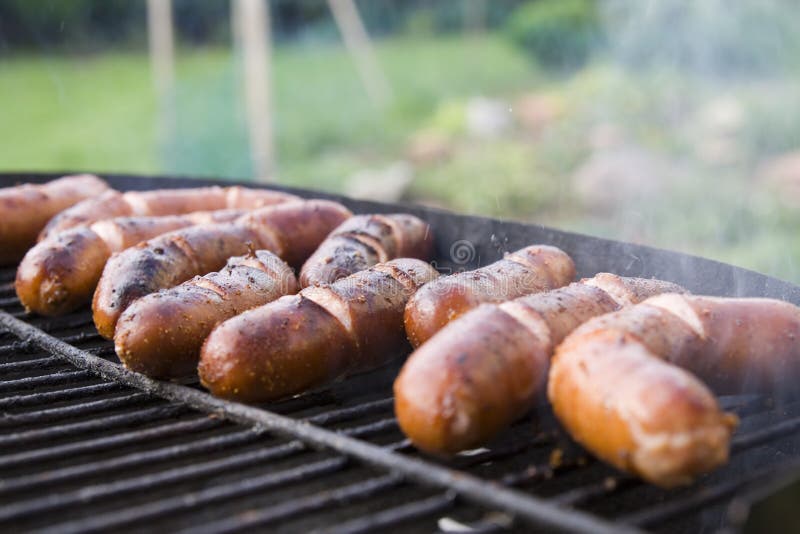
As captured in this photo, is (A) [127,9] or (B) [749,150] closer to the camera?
(B) [749,150]

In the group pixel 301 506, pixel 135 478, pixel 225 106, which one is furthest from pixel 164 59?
pixel 301 506

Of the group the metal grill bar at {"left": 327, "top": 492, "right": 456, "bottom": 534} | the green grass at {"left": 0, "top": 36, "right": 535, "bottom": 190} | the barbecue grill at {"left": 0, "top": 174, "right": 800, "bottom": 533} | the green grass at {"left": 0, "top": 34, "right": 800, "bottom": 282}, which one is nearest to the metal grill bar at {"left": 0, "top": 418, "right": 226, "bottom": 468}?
the barbecue grill at {"left": 0, "top": 174, "right": 800, "bottom": 533}

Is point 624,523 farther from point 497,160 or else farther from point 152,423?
point 497,160

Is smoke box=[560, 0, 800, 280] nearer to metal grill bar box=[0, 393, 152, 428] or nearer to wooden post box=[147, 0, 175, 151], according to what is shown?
wooden post box=[147, 0, 175, 151]

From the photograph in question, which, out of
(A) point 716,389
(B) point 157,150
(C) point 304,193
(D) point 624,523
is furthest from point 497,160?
(D) point 624,523

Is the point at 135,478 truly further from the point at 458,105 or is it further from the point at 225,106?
the point at 458,105
